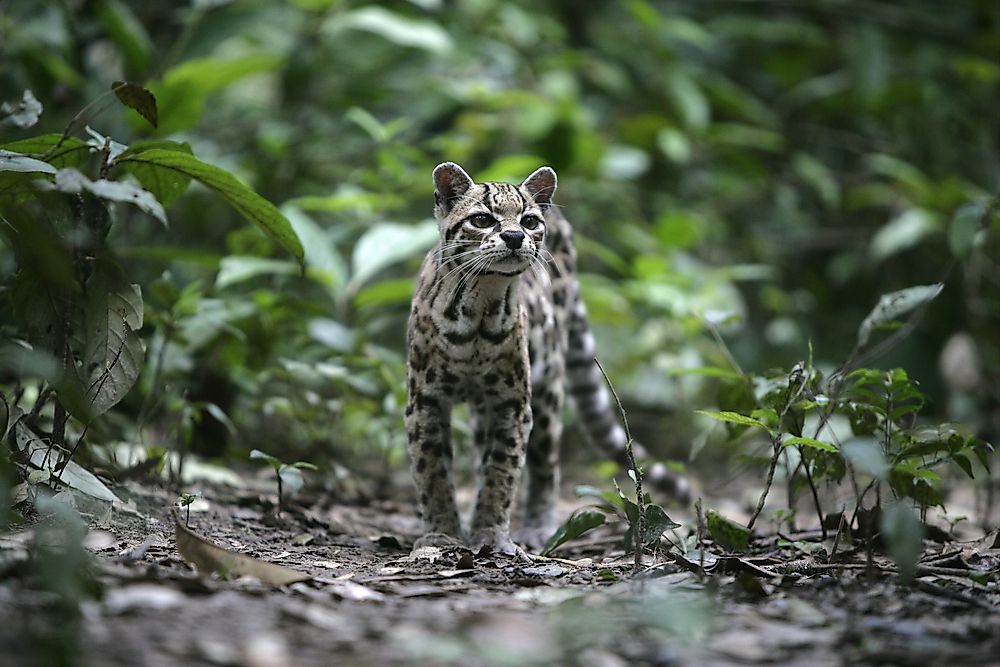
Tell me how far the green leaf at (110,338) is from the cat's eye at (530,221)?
1871 millimetres

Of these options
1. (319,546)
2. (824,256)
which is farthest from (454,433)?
(824,256)

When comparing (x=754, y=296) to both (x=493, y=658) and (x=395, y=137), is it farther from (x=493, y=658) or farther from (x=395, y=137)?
(x=493, y=658)

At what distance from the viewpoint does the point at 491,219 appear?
480 cm

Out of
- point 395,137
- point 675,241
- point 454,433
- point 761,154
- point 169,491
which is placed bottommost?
point 169,491

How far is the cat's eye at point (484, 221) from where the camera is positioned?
189 inches

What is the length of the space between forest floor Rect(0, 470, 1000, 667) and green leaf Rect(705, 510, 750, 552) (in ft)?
0.41

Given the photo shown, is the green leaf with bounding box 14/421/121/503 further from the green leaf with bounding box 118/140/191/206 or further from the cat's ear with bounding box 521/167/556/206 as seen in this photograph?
the cat's ear with bounding box 521/167/556/206

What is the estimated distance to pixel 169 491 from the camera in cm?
492

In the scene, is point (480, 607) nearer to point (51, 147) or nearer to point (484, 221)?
point (484, 221)

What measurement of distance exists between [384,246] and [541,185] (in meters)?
1.82

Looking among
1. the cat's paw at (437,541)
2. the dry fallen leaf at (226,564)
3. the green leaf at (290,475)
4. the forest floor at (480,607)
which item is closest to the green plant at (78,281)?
the forest floor at (480,607)

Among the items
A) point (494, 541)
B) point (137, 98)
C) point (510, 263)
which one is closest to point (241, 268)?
point (137, 98)

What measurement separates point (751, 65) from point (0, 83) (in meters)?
9.22

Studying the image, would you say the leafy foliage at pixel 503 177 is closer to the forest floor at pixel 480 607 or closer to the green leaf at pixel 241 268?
the green leaf at pixel 241 268
